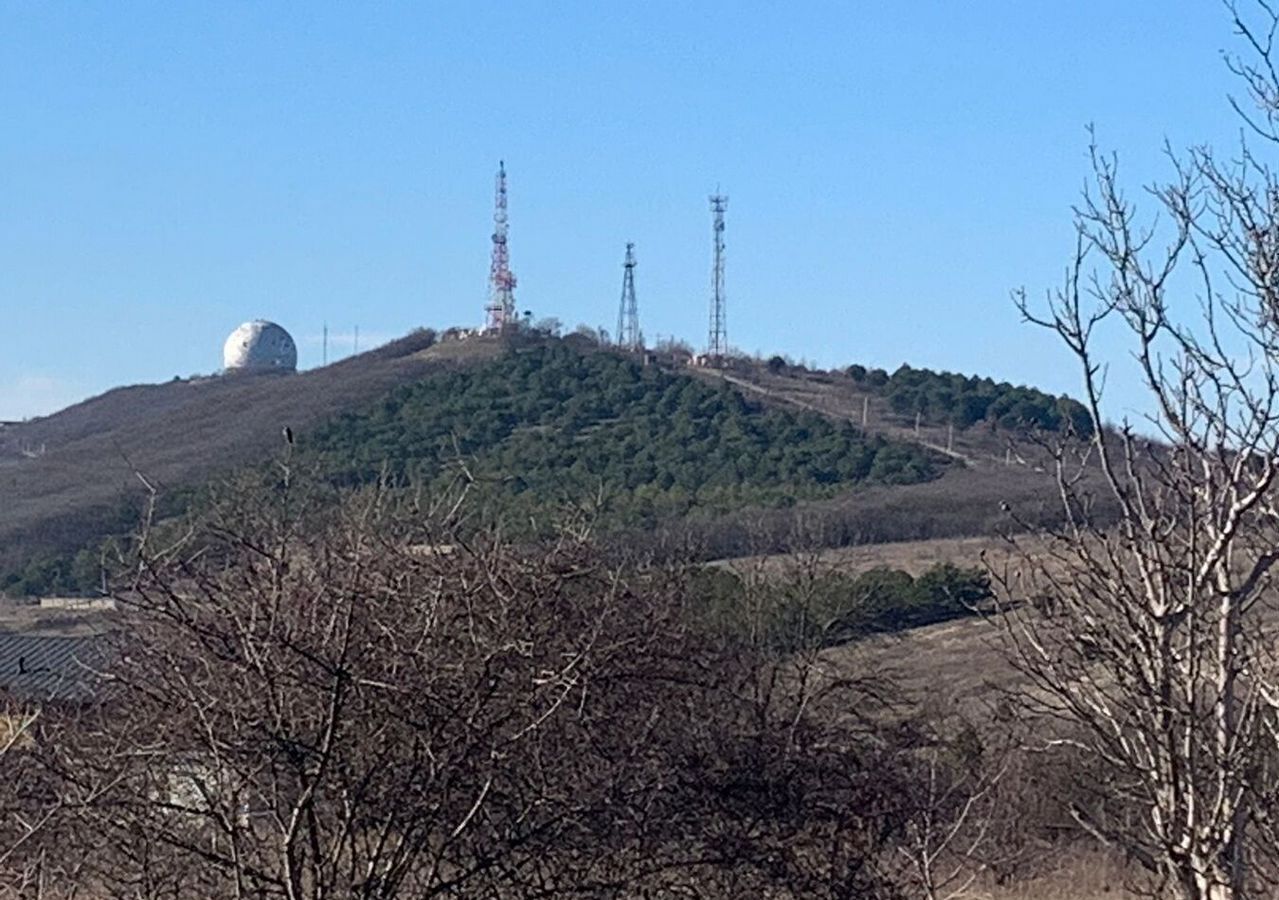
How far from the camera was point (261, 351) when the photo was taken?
8088cm

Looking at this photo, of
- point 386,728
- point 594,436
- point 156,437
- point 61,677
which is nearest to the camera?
point 386,728

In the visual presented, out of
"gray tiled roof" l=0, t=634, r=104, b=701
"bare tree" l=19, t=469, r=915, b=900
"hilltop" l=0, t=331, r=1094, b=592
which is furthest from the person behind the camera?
"hilltop" l=0, t=331, r=1094, b=592

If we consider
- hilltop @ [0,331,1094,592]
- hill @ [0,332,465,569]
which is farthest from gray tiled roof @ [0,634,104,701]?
hilltop @ [0,331,1094,592]

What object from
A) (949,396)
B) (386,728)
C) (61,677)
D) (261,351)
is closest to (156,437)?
(261,351)

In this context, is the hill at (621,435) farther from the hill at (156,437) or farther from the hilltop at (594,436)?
the hill at (156,437)

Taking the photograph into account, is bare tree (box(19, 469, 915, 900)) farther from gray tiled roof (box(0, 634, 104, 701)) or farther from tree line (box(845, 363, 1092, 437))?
tree line (box(845, 363, 1092, 437))

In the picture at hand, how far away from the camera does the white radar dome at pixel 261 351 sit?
8075cm

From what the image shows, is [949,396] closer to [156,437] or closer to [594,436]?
[594,436]

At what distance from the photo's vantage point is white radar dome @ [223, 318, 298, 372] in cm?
8075

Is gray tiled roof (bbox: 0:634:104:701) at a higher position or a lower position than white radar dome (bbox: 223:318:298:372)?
lower

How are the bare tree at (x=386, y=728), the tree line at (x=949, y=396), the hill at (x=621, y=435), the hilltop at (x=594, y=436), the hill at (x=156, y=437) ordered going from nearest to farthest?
the bare tree at (x=386, y=728) → the hilltop at (x=594, y=436) → the hill at (x=156, y=437) → the hill at (x=621, y=435) → the tree line at (x=949, y=396)

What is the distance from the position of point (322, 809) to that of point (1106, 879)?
13.5 meters

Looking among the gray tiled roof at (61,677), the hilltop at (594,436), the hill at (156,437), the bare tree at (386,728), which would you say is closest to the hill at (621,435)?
the hilltop at (594,436)

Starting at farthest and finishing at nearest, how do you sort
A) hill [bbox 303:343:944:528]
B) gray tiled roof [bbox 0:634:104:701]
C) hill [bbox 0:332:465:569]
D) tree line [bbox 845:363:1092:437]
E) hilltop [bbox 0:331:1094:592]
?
tree line [bbox 845:363:1092:437], hill [bbox 303:343:944:528], hill [bbox 0:332:465:569], hilltop [bbox 0:331:1094:592], gray tiled roof [bbox 0:634:104:701]
